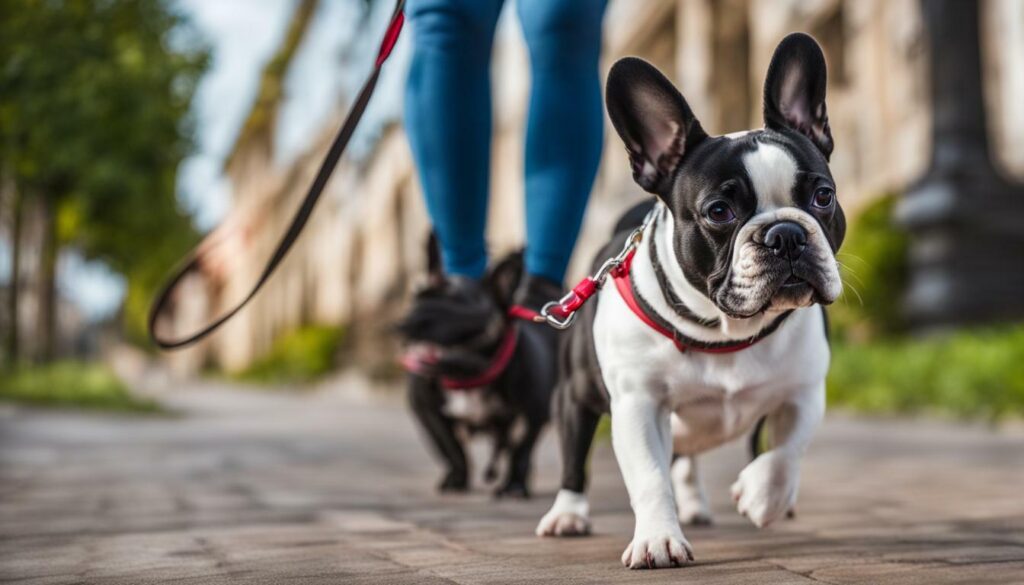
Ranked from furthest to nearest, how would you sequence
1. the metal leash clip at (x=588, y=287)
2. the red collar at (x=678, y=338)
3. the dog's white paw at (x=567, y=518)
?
1. the dog's white paw at (x=567, y=518)
2. the metal leash clip at (x=588, y=287)
3. the red collar at (x=678, y=338)

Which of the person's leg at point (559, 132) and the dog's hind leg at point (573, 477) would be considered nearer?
the dog's hind leg at point (573, 477)

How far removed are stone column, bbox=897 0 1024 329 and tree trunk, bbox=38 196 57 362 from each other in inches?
376

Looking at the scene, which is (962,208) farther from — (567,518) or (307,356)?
(307,356)

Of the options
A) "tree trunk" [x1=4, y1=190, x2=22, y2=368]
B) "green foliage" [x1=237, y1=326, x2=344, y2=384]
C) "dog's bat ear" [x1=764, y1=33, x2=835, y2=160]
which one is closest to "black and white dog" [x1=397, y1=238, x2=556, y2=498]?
"dog's bat ear" [x1=764, y1=33, x2=835, y2=160]

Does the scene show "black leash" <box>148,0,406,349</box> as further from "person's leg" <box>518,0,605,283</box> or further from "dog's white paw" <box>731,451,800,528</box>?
"dog's white paw" <box>731,451,800,528</box>

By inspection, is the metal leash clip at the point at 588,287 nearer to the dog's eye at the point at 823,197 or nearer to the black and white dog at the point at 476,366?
the dog's eye at the point at 823,197

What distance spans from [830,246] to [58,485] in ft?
9.22

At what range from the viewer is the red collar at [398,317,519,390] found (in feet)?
11.3

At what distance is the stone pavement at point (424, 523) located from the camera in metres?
2.04

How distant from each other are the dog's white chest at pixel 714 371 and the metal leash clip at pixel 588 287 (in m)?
0.11

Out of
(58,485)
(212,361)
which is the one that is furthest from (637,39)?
(212,361)

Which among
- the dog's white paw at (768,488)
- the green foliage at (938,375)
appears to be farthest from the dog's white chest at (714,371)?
the green foliage at (938,375)

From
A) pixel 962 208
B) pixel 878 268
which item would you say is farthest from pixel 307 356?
pixel 962 208

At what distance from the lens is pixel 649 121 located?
228cm
